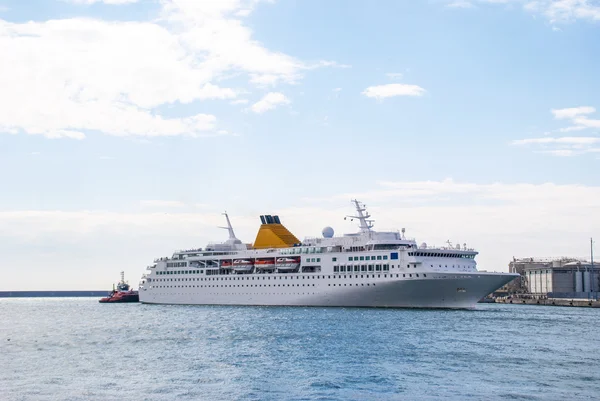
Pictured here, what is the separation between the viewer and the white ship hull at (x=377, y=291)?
6272 centimetres

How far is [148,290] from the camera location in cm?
9656

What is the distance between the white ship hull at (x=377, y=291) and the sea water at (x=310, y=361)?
7.75 metres

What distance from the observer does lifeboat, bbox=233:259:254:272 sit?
8140cm

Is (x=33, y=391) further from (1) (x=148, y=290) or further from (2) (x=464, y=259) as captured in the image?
(1) (x=148, y=290)

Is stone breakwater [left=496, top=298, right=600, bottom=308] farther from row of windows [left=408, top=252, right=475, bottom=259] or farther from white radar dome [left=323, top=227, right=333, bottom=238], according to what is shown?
white radar dome [left=323, top=227, right=333, bottom=238]

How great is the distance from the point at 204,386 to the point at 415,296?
38.9m

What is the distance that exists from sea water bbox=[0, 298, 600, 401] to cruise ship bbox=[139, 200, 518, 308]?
8585 millimetres

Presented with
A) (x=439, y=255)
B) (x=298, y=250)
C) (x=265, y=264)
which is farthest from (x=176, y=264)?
(x=439, y=255)

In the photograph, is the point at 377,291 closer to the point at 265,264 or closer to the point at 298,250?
the point at 298,250

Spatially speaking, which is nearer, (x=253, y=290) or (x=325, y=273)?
(x=325, y=273)

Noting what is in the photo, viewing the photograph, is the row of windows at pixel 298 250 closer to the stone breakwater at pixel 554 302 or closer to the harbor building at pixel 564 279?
the stone breakwater at pixel 554 302

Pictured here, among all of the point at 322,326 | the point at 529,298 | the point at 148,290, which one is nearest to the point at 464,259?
the point at 322,326

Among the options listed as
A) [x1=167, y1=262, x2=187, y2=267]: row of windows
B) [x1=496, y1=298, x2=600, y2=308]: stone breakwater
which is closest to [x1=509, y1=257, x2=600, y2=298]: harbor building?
[x1=496, y1=298, x2=600, y2=308]: stone breakwater

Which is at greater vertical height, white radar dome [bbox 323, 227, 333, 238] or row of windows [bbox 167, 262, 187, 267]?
white radar dome [bbox 323, 227, 333, 238]
